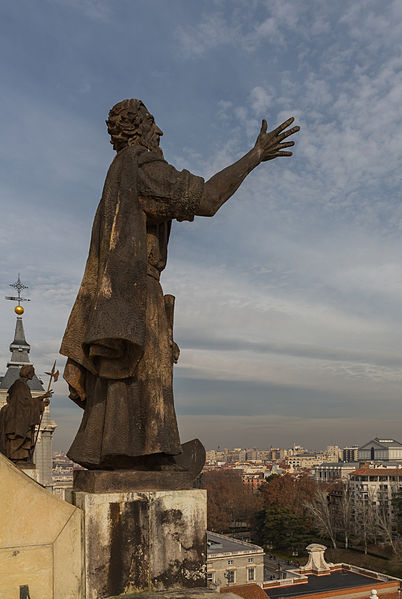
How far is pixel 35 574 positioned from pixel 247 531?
77309 mm

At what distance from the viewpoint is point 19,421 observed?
9.23 meters

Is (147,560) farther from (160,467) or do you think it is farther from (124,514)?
(160,467)

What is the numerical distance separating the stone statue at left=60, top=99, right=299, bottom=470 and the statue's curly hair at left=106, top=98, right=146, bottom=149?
A: 0.17 metres

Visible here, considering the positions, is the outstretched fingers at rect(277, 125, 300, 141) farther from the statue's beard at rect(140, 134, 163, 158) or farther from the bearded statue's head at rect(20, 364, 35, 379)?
the bearded statue's head at rect(20, 364, 35, 379)

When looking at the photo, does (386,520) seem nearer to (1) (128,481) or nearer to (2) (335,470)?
(2) (335,470)

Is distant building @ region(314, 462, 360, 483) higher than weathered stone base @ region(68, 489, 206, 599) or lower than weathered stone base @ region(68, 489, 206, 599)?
lower

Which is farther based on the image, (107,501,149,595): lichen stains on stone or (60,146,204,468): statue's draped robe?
(60,146,204,468): statue's draped robe

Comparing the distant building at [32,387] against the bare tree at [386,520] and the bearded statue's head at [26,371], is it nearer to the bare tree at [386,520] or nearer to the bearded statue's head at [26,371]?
the bearded statue's head at [26,371]

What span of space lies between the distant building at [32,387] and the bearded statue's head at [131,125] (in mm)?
23229

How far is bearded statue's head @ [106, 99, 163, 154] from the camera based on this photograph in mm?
3539

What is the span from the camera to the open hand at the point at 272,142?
356 cm

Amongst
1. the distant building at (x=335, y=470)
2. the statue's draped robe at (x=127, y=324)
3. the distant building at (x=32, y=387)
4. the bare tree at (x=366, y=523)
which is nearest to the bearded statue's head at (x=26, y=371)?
the statue's draped robe at (x=127, y=324)

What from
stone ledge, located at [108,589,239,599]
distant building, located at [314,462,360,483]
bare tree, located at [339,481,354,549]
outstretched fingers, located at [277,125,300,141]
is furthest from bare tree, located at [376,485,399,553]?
outstretched fingers, located at [277,125,300,141]

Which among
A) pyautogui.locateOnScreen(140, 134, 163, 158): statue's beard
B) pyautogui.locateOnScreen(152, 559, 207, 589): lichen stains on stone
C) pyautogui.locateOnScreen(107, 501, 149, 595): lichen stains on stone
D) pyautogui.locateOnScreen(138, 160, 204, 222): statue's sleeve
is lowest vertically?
pyautogui.locateOnScreen(152, 559, 207, 589): lichen stains on stone
